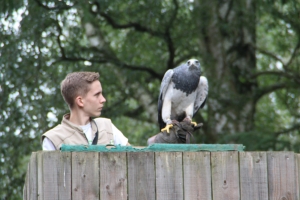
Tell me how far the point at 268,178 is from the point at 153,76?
8851mm

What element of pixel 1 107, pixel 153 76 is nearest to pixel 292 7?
pixel 153 76

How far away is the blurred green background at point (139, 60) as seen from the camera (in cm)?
1091

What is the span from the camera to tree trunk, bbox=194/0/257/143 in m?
12.5

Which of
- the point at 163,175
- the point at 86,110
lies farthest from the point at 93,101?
the point at 163,175

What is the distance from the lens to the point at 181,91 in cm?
621

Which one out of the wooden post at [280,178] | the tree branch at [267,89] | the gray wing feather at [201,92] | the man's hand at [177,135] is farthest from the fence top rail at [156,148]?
the tree branch at [267,89]

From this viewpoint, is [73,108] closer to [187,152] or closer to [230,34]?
[187,152]

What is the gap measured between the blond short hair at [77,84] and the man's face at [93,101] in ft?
Result: 0.10

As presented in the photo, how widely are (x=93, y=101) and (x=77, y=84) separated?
0.53ft

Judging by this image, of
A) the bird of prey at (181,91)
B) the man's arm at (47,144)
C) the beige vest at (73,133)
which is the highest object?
the bird of prey at (181,91)

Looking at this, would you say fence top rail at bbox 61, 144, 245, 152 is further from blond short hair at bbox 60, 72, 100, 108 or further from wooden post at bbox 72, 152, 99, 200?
blond short hair at bbox 60, 72, 100, 108

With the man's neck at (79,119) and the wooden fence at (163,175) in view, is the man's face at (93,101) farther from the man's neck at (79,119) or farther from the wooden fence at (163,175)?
the wooden fence at (163,175)

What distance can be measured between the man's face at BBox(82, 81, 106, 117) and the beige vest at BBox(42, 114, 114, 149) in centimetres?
7

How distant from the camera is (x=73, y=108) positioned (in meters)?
4.51
